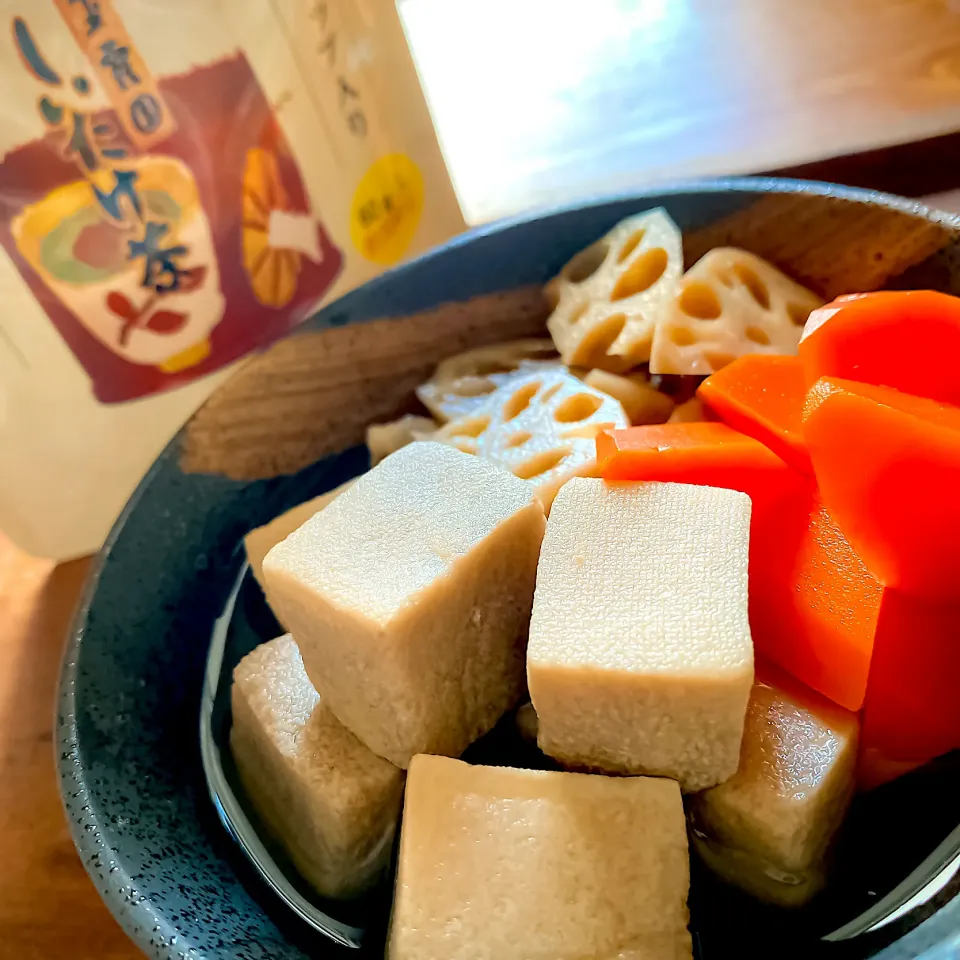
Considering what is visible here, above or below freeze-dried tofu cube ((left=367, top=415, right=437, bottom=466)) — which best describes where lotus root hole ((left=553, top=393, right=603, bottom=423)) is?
above

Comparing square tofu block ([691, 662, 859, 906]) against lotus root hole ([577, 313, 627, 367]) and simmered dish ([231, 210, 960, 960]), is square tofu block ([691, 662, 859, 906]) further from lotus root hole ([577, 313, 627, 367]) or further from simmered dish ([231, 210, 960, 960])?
lotus root hole ([577, 313, 627, 367])

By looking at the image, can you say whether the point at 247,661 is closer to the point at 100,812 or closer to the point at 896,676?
the point at 100,812

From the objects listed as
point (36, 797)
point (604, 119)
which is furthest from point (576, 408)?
point (604, 119)

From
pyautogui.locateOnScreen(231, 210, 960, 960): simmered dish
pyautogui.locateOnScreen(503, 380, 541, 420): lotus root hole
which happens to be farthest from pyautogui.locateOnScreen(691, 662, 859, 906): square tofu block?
pyautogui.locateOnScreen(503, 380, 541, 420): lotus root hole

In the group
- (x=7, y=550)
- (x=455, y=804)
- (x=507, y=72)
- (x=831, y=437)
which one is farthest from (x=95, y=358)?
(x=507, y=72)

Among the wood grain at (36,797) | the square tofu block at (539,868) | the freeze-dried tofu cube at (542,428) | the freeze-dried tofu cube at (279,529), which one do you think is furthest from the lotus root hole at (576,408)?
the wood grain at (36,797)

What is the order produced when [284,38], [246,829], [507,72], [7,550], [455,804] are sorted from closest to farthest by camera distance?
1. [455,804]
2. [246,829]
3. [284,38]
4. [7,550]
5. [507,72]
